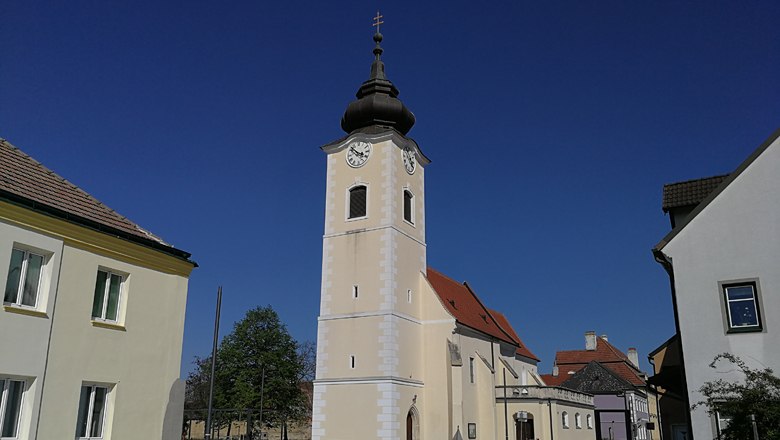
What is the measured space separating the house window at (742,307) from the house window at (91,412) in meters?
14.2

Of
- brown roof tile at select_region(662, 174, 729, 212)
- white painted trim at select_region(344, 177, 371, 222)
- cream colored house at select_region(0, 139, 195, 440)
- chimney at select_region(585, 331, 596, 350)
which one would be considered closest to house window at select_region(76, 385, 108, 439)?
cream colored house at select_region(0, 139, 195, 440)

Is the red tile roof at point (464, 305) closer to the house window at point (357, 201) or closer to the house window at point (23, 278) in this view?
the house window at point (357, 201)

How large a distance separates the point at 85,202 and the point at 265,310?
44278 mm

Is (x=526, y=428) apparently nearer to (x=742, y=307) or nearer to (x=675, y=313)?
(x=675, y=313)

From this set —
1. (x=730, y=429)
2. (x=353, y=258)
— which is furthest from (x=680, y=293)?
(x=353, y=258)

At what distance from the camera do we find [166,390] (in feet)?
45.8

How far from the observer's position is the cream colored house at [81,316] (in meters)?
11.2

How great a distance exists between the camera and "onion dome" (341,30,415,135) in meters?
35.0

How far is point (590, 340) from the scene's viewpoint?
65.5 metres

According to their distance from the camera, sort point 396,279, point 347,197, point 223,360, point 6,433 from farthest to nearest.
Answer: point 223,360, point 347,197, point 396,279, point 6,433

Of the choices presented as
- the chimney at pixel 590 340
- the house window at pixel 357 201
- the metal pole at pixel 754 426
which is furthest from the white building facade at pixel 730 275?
the chimney at pixel 590 340

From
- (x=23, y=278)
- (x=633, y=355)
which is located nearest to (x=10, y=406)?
(x=23, y=278)

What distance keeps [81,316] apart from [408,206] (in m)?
24.0

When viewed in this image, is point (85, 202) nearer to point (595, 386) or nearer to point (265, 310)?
point (265, 310)
